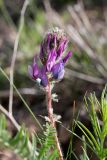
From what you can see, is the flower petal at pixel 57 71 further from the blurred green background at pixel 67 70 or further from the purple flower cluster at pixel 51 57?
the blurred green background at pixel 67 70

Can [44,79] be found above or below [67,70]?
Result: below

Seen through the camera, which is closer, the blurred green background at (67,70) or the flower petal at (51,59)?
the flower petal at (51,59)

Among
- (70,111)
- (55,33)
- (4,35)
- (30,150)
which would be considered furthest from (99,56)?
(30,150)

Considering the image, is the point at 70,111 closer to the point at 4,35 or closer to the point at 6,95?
the point at 6,95

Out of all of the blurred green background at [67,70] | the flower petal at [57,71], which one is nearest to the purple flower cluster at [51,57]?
the flower petal at [57,71]

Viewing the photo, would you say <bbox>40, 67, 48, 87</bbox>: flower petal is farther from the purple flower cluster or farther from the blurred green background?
the blurred green background

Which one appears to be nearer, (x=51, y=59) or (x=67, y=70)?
(x=51, y=59)

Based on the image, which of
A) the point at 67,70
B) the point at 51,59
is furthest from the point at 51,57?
the point at 67,70

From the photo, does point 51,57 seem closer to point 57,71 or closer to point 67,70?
point 57,71
